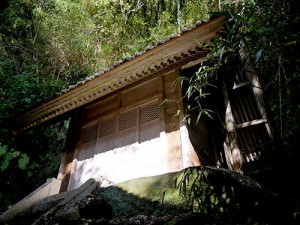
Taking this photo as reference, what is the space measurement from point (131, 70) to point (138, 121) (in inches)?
50.3

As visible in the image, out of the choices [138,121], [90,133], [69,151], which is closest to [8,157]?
[69,151]

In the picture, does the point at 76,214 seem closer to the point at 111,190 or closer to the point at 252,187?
the point at 111,190

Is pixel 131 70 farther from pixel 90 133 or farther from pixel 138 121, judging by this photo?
pixel 90 133

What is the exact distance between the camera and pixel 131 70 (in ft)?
19.6

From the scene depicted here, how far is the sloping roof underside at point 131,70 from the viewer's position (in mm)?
5117

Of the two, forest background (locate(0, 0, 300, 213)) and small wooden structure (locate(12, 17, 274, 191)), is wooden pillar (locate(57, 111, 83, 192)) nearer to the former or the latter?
small wooden structure (locate(12, 17, 274, 191))

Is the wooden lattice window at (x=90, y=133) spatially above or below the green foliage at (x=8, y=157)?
below

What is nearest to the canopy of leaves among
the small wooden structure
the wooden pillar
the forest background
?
the forest background

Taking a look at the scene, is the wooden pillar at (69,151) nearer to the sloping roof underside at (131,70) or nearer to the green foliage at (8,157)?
the sloping roof underside at (131,70)

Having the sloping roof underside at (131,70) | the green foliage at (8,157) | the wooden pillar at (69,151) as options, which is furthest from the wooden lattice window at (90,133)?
the green foliage at (8,157)

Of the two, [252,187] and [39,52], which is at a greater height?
[39,52]

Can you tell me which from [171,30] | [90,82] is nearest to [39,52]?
[171,30]

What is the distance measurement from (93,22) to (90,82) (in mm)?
10145

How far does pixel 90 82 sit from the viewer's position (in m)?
6.43
